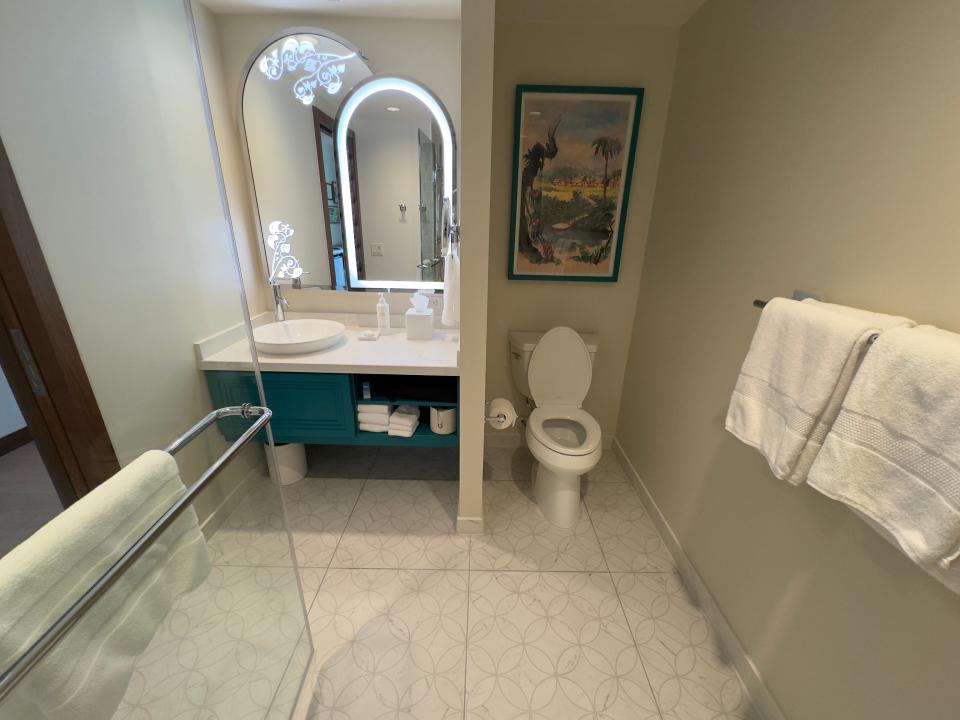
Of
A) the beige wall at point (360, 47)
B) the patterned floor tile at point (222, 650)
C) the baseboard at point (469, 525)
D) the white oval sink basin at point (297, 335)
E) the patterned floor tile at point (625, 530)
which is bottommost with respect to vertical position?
the patterned floor tile at point (625, 530)

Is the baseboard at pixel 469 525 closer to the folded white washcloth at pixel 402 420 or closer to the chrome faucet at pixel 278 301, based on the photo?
the folded white washcloth at pixel 402 420

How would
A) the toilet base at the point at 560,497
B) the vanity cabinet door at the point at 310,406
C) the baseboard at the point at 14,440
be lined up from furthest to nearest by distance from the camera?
1. the toilet base at the point at 560,497
2. the vanity cabinet door at the point at 310,406
3. the baseboard at the point at 14,440

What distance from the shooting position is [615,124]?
1.86m

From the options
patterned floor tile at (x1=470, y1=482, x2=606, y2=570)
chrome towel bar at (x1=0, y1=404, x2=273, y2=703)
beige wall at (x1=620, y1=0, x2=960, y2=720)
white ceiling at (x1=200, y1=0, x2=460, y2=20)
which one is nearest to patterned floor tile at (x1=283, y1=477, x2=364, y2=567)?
patterned floor tile at (x1=470, y1=482, x2=606, y2=570)

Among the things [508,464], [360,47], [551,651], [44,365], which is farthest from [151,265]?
[508,464]

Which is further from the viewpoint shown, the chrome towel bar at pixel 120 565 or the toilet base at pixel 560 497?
the toilet base at pixel 560 497

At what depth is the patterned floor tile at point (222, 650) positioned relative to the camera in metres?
0.83

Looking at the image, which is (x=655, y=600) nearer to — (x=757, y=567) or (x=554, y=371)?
(x=757, y=567)

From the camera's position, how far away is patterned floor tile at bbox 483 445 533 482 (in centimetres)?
221

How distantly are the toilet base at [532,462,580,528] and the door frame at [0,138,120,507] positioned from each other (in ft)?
5.00

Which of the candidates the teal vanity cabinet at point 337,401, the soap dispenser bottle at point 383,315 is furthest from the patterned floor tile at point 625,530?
the soap dispenser bottle at point 383,315

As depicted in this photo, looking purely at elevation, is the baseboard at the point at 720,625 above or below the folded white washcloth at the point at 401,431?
below

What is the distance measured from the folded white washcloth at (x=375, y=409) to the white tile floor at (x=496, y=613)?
54 centimetres

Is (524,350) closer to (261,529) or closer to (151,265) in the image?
(261,529)
